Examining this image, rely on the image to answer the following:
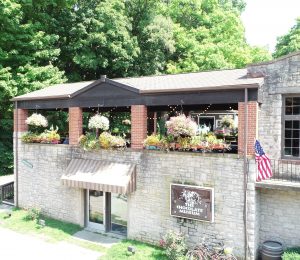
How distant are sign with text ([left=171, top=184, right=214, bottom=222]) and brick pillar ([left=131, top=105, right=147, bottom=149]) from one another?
8.02 ft

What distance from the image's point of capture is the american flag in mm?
11367

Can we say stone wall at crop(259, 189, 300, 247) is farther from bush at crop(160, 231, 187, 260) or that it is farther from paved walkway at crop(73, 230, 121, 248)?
paved walkway at crop(73, 230, 121, 248)

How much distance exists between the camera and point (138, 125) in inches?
554

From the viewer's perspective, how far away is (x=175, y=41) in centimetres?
3359

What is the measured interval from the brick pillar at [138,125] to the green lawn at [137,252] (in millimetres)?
4117

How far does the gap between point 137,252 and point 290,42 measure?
29.7 meters

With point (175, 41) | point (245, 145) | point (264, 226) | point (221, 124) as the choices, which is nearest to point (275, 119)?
point (245, 145)

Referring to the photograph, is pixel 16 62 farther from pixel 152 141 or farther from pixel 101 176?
pixel 152 141

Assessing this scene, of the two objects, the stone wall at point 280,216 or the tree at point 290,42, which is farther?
the tree at point 290,42

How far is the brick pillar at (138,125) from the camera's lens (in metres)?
14.0

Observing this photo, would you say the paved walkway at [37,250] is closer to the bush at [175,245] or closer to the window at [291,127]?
the bush at [175,245]

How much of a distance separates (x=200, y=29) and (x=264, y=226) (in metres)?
25.4

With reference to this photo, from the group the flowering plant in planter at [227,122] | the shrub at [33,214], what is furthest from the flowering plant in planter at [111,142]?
the flowering plant in planter at [227,122]

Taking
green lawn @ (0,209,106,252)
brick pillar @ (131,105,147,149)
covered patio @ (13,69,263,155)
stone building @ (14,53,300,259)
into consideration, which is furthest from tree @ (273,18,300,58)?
green lawn @ (0,209,106,252)
